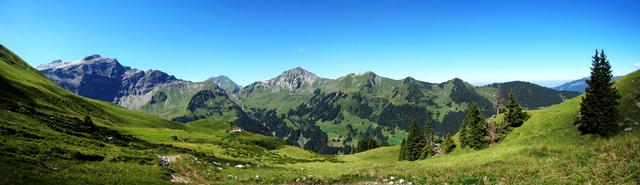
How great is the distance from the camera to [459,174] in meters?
25.1

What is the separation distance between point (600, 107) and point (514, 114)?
22.3 metres

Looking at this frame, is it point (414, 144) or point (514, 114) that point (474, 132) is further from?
point (414, 144)

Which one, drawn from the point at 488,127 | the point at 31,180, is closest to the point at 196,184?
the point at 31,180

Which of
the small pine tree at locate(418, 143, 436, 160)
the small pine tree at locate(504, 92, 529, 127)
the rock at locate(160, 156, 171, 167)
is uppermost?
the small pine tree at locate(504, 92, 529, 127)

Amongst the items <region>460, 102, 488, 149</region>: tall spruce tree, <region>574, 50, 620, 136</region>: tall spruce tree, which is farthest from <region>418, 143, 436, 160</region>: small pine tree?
<region>574, 50, 620, 136</region>: tall spruce tree

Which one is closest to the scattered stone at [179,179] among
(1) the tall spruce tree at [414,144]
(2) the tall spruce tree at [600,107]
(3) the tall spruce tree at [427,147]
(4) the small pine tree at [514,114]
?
(2) the tall spruce tree at [600,107]

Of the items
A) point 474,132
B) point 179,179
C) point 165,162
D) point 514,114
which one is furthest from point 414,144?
point 179,179

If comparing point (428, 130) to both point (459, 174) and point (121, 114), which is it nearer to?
point (459, 174)

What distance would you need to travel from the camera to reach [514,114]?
89000 millimetres

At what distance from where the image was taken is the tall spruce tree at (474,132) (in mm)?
86625

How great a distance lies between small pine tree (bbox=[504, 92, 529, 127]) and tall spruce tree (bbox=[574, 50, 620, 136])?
15554 millimetres

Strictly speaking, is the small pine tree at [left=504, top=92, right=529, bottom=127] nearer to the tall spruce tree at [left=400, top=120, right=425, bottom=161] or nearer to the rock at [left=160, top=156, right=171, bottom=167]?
the tall spruce tree at [left=400, top=120, right=425, bottom=161]

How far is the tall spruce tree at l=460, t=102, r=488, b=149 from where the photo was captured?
8662 cm

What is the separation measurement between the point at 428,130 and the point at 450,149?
67.0 ft
